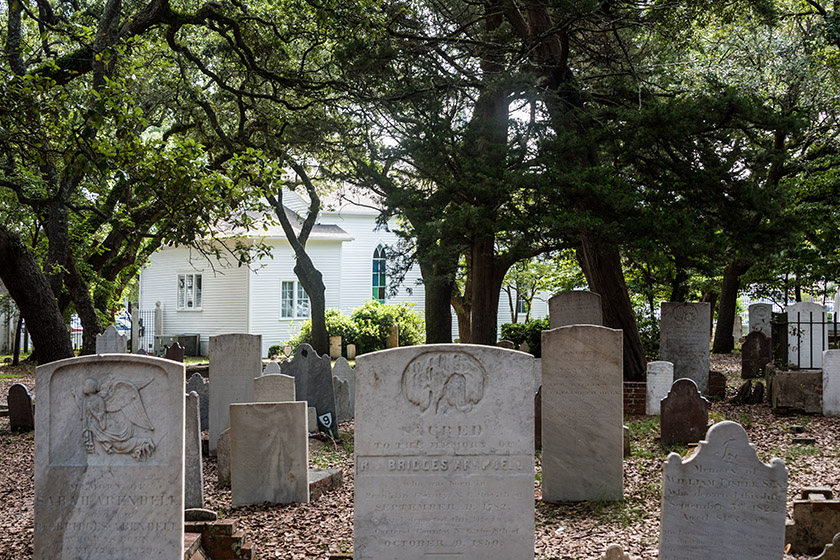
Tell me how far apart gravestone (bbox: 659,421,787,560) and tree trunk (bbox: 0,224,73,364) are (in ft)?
32.9

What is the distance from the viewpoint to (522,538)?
17.0 ft

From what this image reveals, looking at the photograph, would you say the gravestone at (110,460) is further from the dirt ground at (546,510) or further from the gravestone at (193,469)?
the gravestone at (193,469)

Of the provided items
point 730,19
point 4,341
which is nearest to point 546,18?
point 730,19

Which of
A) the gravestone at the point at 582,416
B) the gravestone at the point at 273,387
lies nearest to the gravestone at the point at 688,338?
the gravestone at the point at 582,416

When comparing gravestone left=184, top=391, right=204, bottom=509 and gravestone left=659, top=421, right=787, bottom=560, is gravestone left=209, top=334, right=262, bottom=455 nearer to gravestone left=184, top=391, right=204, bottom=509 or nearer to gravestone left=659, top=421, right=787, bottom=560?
gravestone left=184, top=391, right=204, bottom=509

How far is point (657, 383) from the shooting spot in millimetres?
13023

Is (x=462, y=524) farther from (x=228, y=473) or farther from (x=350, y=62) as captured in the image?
(x=350, y=62)

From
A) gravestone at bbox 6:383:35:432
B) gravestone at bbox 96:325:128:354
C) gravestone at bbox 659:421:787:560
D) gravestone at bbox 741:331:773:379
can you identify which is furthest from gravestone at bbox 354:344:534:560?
gravestone at bbox 741:331:773:379

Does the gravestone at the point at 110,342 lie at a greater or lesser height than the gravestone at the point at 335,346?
greater

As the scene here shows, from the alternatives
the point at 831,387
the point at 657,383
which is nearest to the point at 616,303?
the point at 657,383

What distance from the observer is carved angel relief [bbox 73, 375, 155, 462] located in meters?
5.16

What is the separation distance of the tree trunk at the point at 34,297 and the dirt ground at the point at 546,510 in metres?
1.57

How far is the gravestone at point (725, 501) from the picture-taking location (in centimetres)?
490

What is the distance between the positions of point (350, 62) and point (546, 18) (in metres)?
3.86
